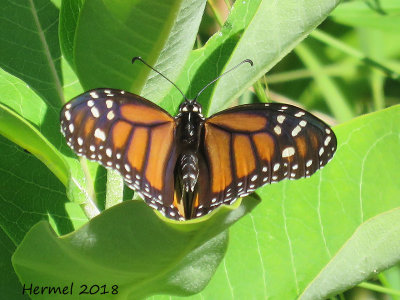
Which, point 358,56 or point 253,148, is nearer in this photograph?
point 253,148

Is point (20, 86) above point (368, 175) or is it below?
above

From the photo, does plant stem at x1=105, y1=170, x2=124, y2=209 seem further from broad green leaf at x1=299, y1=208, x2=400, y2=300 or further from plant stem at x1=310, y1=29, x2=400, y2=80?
plant stem at x1=310, y1=29, x2=400, y2=80

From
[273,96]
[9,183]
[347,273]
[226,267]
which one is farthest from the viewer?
[273,96]

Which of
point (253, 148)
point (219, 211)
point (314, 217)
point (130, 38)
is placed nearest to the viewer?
point (219, 211)

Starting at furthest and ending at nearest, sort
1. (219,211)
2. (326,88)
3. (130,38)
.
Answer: (326,88) < (130,38) < (219,211)

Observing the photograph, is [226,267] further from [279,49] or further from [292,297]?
[279,49]

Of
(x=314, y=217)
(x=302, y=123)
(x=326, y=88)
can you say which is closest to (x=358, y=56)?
(x=326, y=88)

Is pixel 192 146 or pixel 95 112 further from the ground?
pixel 95 112

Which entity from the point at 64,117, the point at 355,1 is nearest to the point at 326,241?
the point at 64,117

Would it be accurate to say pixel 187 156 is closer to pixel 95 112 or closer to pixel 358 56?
pixel 95 112
